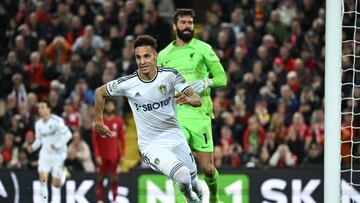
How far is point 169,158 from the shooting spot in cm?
1070

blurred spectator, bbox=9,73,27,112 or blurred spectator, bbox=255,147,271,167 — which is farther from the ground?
blurred spectator, bbox=9,73,27,112

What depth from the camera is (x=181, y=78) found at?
10.7 meters

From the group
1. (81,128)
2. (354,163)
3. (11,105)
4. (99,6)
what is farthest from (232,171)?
(99,6)

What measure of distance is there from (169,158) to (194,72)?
1490mm

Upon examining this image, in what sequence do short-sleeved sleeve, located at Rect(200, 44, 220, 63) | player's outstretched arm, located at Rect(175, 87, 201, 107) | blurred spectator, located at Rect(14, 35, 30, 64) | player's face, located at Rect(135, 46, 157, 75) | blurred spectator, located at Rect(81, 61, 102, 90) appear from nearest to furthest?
player's outstretched arm, located at Rect(175, 87, 201, 107) < player's face, located at Rect(135, 46, 157, 75) < short-sleeved sleeve, located at Rect(200, 44, 220, 63) < blurred spectator, located at Rect(81, 61, 102, 90) < blurred spectator, located at Rect(14, 35, 30, 64)

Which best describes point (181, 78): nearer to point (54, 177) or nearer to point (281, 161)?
point (54, 177)

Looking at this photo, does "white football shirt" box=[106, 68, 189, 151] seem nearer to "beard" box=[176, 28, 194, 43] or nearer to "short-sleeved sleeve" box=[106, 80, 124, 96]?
"short-sleeved sleeve" box=[106, 80, 124, 96]

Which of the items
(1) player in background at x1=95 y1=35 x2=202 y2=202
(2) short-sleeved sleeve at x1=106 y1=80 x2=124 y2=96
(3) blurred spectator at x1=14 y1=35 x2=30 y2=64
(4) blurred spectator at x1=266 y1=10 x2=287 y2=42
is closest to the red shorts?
(3) blurred spectator at x1=14 y1=35 x2=30 y2=64

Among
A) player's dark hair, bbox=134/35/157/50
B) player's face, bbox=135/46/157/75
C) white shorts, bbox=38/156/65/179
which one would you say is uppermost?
player's dark hair, bbox=134/35/157/50

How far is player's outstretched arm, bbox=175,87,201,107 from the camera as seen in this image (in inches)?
410

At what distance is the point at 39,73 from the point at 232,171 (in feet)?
21.1

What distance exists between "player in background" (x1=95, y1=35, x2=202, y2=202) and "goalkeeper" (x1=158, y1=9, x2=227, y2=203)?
0.92 metres

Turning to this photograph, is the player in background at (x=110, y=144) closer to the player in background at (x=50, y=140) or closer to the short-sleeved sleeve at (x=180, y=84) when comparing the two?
the player in background at (x=50, y=140)

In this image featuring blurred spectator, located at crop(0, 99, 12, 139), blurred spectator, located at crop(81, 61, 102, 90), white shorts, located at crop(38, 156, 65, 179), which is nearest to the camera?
white shorts, located at crop(38, 156, 65, 179)
